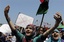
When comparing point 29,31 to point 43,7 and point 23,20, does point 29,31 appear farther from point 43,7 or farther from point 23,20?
point 23,20

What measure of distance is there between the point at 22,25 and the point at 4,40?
1616mm

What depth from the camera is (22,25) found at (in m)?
9.59

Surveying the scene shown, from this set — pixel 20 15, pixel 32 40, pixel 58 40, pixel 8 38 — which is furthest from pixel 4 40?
pixel 32 40

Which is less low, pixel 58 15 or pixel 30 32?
pixel 58 15

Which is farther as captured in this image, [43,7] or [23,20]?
[23,20]

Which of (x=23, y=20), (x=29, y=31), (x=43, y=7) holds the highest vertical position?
(x=43, y=7)

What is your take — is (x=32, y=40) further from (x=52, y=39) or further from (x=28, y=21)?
(x=28, y=21)

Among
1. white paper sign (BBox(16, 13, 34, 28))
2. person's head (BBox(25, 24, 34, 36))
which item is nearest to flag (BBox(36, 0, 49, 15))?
white paper sign (BBox(16, 13, 34, 28))

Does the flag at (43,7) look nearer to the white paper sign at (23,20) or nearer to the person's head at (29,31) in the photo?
the white paper sign at (23,20)

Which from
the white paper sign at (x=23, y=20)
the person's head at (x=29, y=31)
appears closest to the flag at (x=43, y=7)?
the white paper sign at (x=23, y=20)

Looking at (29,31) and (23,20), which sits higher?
(23,20)

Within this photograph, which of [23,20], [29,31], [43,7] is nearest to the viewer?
[29,31]

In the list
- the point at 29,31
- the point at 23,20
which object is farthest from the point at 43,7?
the point at 29,31

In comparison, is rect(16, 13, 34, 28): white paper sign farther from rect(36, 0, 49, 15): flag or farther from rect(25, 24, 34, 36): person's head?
rect(25, 24, 34, 36): person's head
